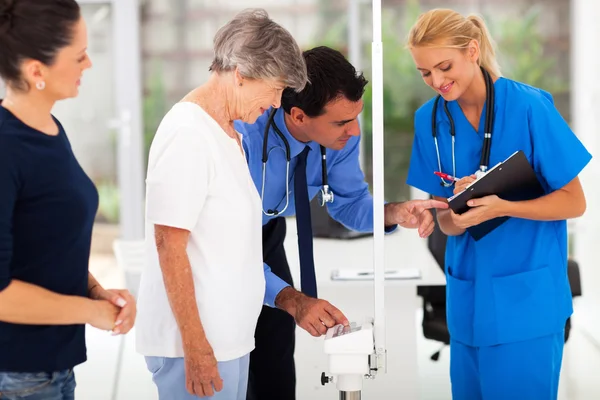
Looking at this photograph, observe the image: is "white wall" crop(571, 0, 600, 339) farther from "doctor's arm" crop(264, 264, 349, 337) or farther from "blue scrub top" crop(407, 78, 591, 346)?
"doctor's arm" crop(264, 264, 349, 337)

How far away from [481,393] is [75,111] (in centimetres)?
407

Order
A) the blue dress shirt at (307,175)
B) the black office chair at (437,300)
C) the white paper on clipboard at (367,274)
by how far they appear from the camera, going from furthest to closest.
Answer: the black office chair at (437,300) < the white paper on clipboard at (367,274) < the blue dress shirt at (307,175)

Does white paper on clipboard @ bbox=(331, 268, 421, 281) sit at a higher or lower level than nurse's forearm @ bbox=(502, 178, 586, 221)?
lower

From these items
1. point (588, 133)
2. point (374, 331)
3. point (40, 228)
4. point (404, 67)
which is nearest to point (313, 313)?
point (374, 331)

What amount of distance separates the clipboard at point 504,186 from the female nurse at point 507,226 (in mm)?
19

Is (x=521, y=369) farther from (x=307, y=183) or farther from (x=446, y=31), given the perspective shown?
(x=446, y=31)

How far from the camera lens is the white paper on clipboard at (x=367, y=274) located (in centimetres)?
255

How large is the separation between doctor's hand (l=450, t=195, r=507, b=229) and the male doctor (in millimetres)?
96

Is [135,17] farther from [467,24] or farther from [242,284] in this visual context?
[242,284]

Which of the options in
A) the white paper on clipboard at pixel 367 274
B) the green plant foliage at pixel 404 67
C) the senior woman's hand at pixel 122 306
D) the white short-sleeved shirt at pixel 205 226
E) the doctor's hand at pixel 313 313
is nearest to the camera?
the senior woman's hand at pixel 122 306

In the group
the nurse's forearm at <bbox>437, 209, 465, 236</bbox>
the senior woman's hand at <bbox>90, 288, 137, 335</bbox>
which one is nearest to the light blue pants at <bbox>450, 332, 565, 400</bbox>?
the nurse's forearm at <bbox>437, 209, 465, 236</bbox>

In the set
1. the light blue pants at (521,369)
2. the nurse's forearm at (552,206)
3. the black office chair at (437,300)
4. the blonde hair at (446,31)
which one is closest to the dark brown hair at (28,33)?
the blonde hair at (446,31)

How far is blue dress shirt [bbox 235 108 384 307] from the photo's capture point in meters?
1.84

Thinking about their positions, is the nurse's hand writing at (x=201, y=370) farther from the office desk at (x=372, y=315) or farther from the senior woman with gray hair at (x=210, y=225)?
the office desk at (x=372, y=315)
